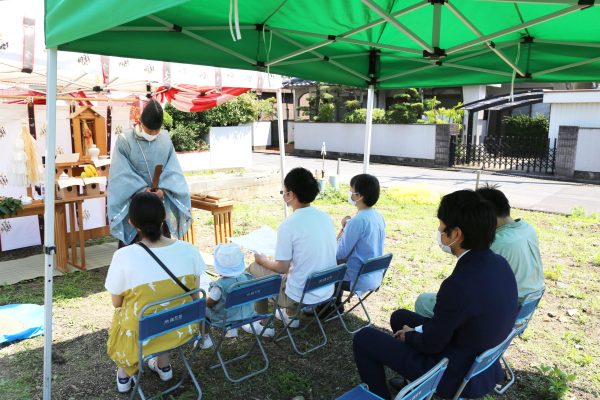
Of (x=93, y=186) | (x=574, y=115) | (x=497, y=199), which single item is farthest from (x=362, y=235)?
(x=574, y=115)

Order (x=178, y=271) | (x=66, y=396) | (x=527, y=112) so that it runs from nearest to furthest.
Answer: (x=178, y=271), (x=66, y=396), (x=527, y=112)

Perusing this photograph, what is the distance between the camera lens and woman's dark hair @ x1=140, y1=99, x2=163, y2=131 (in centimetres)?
366

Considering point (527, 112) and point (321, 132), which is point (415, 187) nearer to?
point (321, 132)

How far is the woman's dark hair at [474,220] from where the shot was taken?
6.68 feet

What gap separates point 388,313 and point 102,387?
233 centimetres

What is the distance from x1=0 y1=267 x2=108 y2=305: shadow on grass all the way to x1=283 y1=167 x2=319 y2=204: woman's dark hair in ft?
8.09

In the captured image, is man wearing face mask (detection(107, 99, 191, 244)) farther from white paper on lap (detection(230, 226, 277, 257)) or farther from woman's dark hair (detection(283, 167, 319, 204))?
woman's dark hair (detection(283, 167, 319, 204))

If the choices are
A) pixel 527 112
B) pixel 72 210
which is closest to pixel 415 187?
pixel 72 210

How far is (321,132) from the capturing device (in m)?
20.7

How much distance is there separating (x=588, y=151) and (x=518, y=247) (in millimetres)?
12444

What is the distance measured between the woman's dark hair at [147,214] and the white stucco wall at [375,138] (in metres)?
15.1

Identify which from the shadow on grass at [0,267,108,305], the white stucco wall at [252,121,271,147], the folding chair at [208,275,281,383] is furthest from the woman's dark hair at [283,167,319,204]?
the white stucco wall at [252,121,271,147]

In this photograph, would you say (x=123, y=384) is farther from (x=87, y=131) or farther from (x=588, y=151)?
(x=588, y=151)

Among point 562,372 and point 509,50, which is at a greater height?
point 509,50
